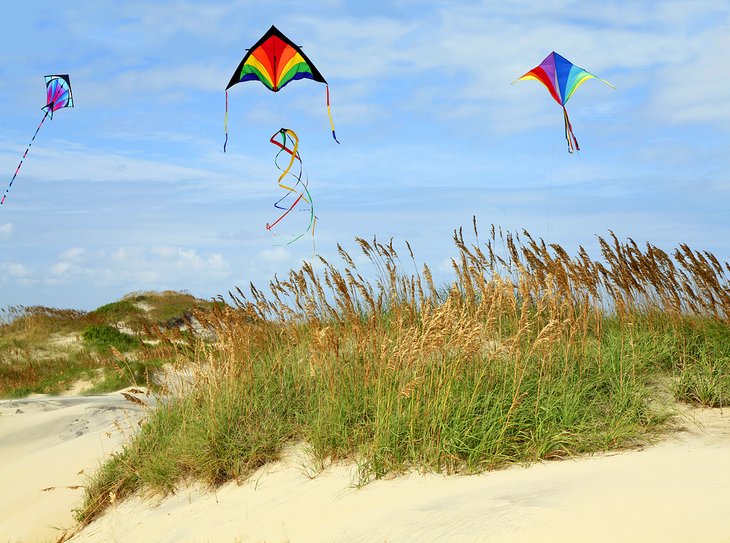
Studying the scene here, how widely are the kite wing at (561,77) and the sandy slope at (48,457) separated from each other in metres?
6.27

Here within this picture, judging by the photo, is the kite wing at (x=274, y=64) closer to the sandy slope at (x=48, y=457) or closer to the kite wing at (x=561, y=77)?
the kite wing at (x=561, y=77)

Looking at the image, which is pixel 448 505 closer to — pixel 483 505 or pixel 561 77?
pixel 483 505

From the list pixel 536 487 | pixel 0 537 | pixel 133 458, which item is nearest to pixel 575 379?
pixel 536 487

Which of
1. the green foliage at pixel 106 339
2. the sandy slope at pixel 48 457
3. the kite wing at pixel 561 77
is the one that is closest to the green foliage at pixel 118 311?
the green foliage at pixel 106 339

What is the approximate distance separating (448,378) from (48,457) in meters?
4.95

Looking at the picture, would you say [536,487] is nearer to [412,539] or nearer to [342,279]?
[412,539]

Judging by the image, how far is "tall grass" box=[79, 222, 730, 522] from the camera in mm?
4641

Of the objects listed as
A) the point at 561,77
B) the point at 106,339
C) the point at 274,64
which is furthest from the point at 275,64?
the point at 106,339

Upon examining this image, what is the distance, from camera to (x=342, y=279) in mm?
6129

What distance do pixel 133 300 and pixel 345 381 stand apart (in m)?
19.1

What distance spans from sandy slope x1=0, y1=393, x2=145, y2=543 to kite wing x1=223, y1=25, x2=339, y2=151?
4352mm

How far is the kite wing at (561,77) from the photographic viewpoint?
8.47 m

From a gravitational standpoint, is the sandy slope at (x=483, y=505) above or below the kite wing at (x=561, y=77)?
below

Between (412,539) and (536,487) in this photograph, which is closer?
(412,539)
